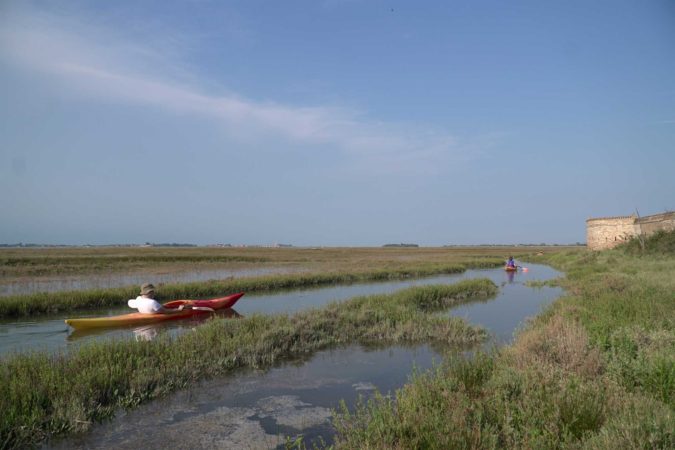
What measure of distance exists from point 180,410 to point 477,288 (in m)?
18.8

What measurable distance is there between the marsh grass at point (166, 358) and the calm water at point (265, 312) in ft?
4.82

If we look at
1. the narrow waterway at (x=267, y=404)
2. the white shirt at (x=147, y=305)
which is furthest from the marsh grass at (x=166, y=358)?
the white shirt at (x=147, y=305)

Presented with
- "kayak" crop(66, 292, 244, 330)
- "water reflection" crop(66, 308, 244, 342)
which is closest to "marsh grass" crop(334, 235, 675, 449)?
"water reflection" crop(66, 308, 244, 342)

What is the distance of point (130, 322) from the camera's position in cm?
1307

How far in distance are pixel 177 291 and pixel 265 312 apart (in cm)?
605

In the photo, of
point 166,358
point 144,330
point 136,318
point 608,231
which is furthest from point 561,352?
point 608,231

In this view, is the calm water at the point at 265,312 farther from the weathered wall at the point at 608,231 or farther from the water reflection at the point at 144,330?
the weathered wall at the point at 608,231

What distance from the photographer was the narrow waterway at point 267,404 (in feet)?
19.1

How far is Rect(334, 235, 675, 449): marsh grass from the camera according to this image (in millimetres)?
4145

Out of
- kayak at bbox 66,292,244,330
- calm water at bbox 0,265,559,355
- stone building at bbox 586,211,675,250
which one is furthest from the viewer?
stone building at bbox 586,211,675,250

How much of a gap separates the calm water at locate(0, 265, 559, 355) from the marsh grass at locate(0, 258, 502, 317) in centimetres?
90

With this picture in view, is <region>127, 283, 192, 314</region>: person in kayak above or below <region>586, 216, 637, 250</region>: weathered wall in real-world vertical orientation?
below

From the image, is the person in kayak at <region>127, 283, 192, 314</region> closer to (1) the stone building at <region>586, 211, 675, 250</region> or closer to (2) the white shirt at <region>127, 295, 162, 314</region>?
(2) the white shirt at <region>127, 295, 162, 314</region>

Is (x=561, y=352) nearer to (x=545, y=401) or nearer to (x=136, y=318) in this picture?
(x=545, y=401)
